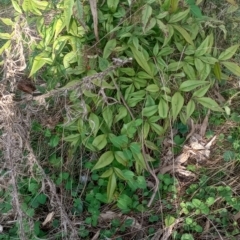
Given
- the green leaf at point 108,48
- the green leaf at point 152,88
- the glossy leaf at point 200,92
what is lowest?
the glossy leaf at point 200,92

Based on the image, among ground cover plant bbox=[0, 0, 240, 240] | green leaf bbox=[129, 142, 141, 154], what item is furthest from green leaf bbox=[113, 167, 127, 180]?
green leaf bbox=[129, 142, 141, 154]

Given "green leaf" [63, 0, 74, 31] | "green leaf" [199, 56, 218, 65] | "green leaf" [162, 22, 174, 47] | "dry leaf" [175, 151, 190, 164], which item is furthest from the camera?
"dry leaf" [175, 151, 190, 164]

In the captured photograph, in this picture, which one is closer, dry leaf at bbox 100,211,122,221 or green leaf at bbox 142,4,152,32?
green leaf at bbox 142,4,152,32

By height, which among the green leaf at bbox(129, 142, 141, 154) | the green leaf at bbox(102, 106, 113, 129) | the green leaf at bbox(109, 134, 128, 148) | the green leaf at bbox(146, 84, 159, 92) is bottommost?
the green leaf at bbox(129, 142, 141, 154)

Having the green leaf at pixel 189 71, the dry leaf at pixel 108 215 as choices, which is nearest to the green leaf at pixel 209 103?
the green leaf at pixel 189 71

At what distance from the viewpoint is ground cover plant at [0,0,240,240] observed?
1.92m

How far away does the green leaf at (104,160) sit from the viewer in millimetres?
1987

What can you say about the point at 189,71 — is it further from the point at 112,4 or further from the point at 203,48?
the point at 112,4

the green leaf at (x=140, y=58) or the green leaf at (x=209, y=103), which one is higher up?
the green leaf at (x=140, y=58)

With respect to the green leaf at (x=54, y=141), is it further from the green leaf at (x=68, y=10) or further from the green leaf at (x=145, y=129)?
the green leaf at (x=68, y=10)

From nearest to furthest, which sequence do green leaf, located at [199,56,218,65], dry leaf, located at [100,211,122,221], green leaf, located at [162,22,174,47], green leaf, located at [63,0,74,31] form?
green leaf, located at [63,0,74,31], green leaf, located at [162,22,174,47], green leaf, located at [199,56,218,65], dry leaf, located at [100,211,122,221]

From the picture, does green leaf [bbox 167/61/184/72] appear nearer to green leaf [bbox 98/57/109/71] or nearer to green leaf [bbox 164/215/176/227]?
green leaf [bbox 98/57/109/71]

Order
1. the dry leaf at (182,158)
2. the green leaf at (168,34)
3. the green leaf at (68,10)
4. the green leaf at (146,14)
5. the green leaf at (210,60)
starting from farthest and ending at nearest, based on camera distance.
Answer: the dry leaf at (182,158) → the green leaf at (210,60) → the green leaf at (168,34) → the green leaf at (146,14) → the green leaf at (68,10)

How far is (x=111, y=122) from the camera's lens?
1992 mm
